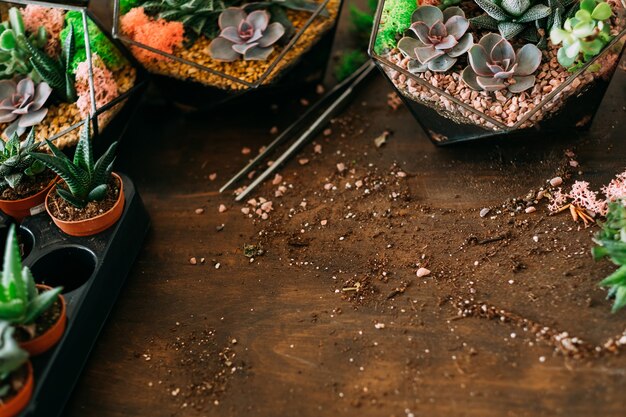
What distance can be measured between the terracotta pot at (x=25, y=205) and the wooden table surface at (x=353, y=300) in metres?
0.27

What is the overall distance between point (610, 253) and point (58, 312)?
108cm

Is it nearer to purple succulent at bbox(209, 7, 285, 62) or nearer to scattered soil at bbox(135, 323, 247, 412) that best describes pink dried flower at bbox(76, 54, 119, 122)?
purple succulent at bbox(209, 7, 285, 62)

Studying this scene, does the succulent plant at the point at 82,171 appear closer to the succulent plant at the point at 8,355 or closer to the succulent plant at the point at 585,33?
the succulent plant at the point at 8,355

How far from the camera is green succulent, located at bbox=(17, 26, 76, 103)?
1622 millimetres

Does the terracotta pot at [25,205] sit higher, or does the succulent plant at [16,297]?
the succulent plant at [16,297]

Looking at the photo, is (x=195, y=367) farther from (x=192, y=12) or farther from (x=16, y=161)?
(x=192, y=12)

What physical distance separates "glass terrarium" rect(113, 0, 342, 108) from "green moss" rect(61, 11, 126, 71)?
0.05 meters

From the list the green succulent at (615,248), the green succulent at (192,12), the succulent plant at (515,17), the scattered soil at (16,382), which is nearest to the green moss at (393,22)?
the succulent plant at (515,17)

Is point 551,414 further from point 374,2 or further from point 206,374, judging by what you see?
point 374,2

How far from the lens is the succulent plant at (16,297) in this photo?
1.20 metres

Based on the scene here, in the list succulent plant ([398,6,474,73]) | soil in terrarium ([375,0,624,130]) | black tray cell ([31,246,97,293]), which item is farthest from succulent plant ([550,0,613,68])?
black tray cell ([31,246,97,293])

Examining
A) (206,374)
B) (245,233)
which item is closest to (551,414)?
(206,374)

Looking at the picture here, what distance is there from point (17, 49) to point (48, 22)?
0.12 meters

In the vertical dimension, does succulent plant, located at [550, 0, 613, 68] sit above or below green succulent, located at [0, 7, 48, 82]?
above
